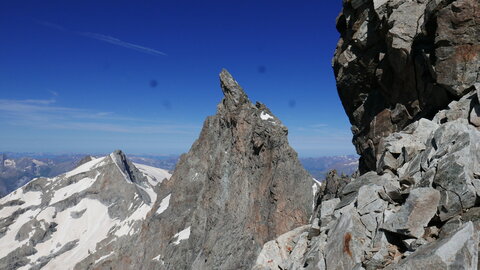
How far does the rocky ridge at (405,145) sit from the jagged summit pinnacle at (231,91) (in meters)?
59.5

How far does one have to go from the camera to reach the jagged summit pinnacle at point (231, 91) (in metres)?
89.8

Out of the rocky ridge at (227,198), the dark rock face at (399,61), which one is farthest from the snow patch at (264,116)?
the dark rock face at (399,61)

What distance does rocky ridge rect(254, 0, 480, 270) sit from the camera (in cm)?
1302

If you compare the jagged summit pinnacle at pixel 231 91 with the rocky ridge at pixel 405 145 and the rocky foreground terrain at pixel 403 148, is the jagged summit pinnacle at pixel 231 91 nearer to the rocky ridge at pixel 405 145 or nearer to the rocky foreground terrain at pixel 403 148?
the rocky foreground terrain at pixel 403 148

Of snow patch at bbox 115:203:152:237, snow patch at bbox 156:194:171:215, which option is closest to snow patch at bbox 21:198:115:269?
snow patch at bbox 115:203:152:237

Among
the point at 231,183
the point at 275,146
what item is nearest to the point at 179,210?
the point at 231,183

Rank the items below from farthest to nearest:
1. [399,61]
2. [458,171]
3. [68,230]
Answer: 1. [68,230]
2. [399,61]
3. [458,171]

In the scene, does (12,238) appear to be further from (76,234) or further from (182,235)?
(182,235)

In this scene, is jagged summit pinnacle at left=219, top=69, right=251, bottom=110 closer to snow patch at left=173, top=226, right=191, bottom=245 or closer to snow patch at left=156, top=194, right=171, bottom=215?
snow patch at left=173, top=226, right=191, bottom=245

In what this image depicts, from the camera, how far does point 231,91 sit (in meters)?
90.2

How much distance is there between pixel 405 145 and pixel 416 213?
6634 mm

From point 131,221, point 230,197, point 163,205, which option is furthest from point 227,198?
point 131,221

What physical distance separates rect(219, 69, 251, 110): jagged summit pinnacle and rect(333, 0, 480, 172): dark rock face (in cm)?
5883

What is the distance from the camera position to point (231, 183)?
8669 cm
